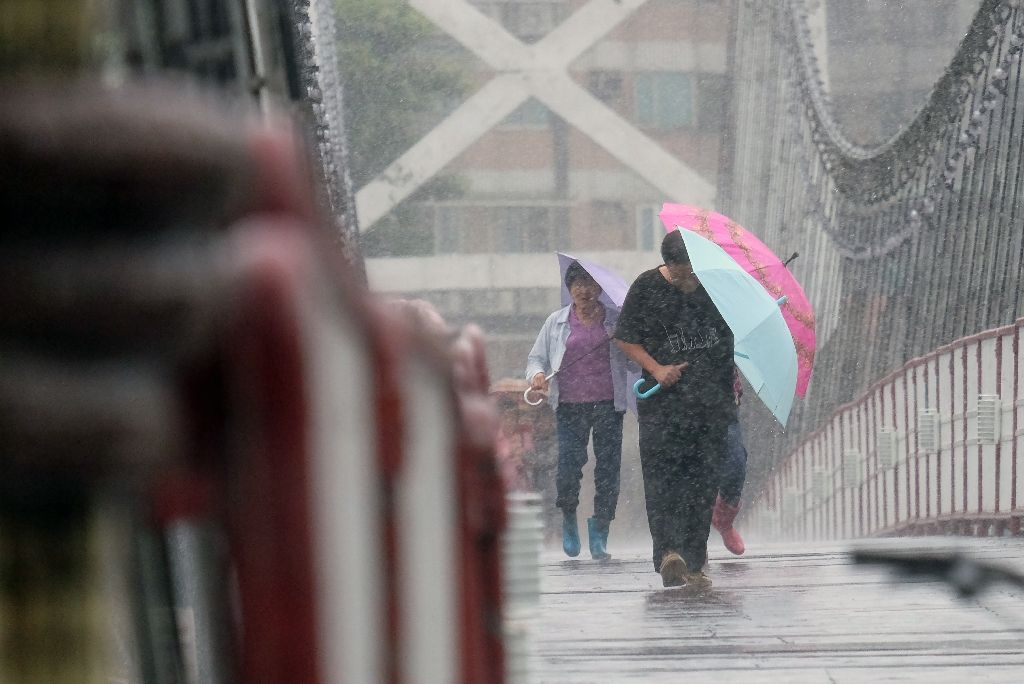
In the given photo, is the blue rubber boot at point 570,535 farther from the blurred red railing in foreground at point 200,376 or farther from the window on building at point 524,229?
the window on building at point 524,229

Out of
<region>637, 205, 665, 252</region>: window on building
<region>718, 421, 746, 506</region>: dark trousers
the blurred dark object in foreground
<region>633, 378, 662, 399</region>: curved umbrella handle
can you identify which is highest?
the blurred dark object in foreground

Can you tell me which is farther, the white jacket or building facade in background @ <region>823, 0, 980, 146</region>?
building facade in background @ <region>823, 0, 980, 146</region>

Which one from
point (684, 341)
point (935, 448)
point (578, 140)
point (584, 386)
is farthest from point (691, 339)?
point (578, 140)

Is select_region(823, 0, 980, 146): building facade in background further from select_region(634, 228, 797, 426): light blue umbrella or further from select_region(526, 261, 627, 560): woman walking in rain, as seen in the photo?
select_region(634, 228, 797, 426): light blue umbrella

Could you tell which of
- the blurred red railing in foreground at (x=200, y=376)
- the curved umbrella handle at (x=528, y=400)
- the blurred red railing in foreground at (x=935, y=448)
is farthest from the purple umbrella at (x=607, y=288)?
the blurred red railing in foreground at (x=200, y=376)

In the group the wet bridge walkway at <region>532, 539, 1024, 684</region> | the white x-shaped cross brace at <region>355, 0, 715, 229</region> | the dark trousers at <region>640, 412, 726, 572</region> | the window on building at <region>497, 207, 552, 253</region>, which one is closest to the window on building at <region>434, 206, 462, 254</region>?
the window on building at <region>497, 207, 552, 253</region>

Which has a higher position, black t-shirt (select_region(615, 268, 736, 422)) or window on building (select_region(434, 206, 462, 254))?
black t-shirt (select_region(615, 268, 736, 422))

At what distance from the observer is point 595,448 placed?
16.9ft

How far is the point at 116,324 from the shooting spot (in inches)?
20.3

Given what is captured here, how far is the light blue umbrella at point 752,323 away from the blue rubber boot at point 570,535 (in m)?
0.89

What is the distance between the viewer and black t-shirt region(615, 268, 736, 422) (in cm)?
397

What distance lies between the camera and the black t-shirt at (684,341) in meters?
3.97

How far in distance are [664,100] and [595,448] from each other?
14.4m

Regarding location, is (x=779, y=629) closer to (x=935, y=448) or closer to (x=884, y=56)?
(x=935, y=448)
